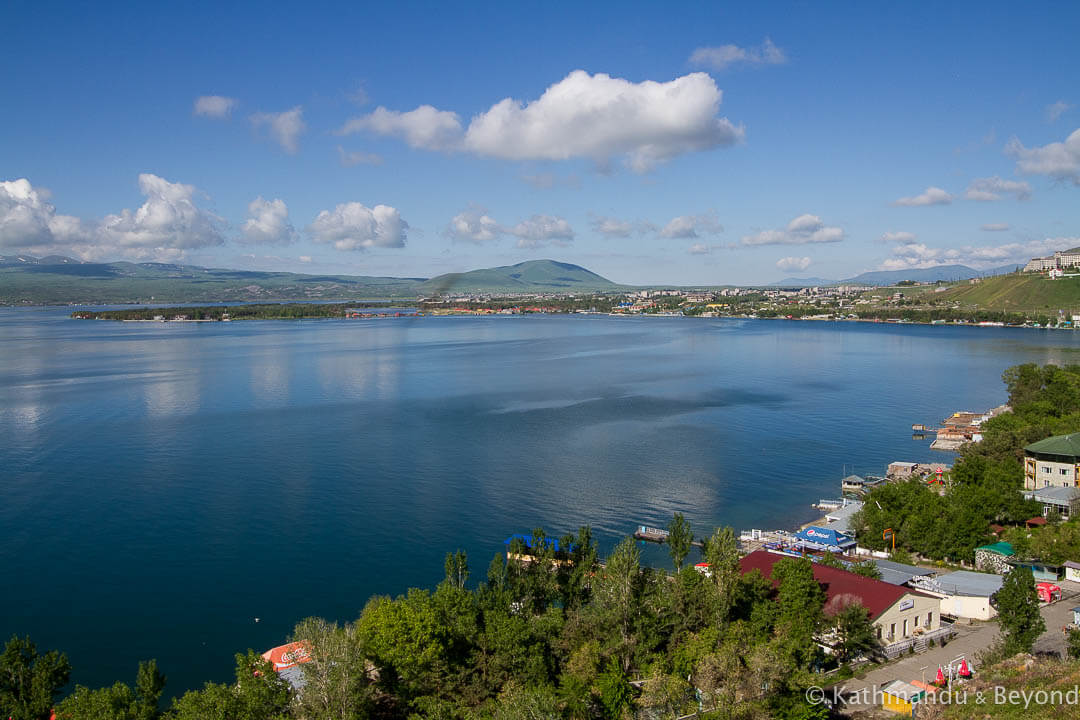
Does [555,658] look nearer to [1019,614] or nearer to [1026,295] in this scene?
[1019,614]

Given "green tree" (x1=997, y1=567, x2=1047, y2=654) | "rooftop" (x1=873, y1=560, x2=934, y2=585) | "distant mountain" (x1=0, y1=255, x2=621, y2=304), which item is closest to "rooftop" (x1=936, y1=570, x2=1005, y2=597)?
"rooftop" (x1=873, y1=560, x2=934, y2=585)

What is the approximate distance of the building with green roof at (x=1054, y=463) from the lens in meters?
10.3

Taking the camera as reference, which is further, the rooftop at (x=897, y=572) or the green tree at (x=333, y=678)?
the rooftop at (x=897, y=572)

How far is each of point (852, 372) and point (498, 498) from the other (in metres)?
18.6

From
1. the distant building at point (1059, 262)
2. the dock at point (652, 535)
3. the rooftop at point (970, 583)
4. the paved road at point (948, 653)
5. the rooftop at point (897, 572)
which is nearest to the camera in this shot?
the paved road at point (948, 653)

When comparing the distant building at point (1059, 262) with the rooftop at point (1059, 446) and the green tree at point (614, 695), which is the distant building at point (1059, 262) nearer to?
the rooftop at point (1059, 446)

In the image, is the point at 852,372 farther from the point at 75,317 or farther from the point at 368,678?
the point at 75,317

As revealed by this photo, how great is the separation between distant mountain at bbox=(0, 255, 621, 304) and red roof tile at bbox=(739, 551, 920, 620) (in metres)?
59.3

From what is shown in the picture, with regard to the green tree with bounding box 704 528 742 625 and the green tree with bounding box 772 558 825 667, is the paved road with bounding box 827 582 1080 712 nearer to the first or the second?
the green tree with bounding box 772 558 825 667

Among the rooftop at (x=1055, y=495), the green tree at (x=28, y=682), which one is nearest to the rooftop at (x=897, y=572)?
the rooftop at (x=1055, y=495)

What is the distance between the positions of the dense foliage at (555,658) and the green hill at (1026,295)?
50.0m

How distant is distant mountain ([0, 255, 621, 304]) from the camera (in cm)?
9112

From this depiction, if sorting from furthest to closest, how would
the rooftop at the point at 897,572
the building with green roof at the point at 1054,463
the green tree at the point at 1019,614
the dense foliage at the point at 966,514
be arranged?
the building with green roof at the point at 1054,463 < the dense foliage at the point at 966,514 < the rooftop at the point at 897,572 < the green tree at the point at 1019,614

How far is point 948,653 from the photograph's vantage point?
5906mm
